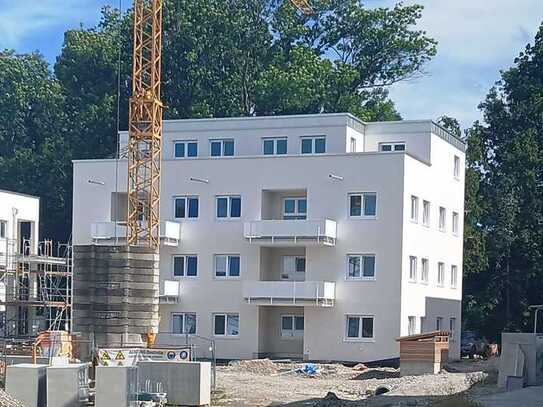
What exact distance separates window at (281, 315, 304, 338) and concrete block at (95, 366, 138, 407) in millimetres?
22850

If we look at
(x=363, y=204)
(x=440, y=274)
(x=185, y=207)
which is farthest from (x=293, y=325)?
(x=440, y=274)

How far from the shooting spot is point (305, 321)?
179ft

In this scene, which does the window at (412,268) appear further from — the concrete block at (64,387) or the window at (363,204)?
the concrete block at (64,387)

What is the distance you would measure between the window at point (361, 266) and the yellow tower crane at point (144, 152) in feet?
30.4

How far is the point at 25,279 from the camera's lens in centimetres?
6122

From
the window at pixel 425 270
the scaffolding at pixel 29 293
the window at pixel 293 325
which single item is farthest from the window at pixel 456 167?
the scaffolding at pixel 29 293

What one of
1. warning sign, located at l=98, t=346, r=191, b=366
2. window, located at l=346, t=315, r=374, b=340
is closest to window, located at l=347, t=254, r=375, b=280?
window, located at l=346, t=315, r=374, b=340

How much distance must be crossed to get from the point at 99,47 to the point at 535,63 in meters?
31.7

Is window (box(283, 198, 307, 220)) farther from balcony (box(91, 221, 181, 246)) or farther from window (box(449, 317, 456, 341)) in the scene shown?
window (box(449, 317, 456, 341))

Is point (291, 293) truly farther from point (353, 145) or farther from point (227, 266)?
point (353, 145)

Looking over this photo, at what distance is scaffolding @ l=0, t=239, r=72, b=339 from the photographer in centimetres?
5862

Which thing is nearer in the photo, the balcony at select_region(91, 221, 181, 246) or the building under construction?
the balcony at select_region(91, 221, 181, 246)

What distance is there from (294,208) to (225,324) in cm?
652

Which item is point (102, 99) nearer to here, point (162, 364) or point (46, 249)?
point (46, 249)
